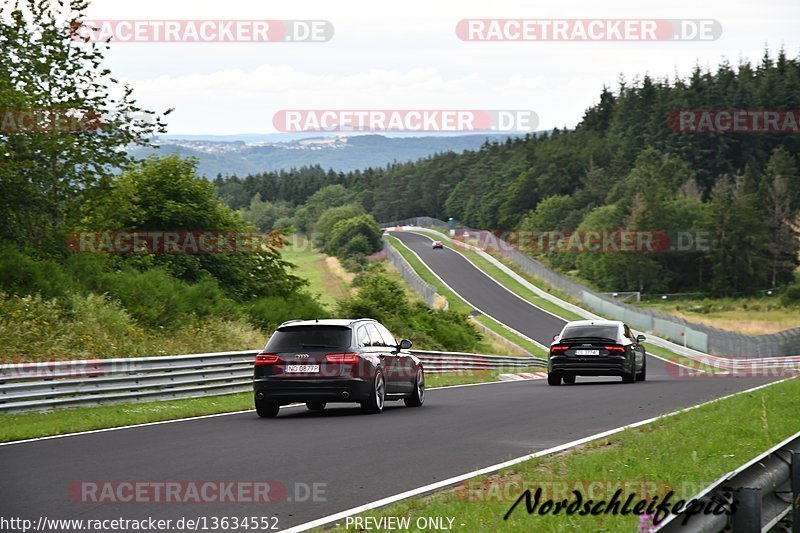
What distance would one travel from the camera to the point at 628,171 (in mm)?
164875

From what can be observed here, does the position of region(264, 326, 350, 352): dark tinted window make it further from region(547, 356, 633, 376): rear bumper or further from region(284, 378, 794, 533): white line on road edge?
region(547, 356, 633, 376): rear bumper

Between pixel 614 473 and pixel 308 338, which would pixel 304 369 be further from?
pixel 614 473

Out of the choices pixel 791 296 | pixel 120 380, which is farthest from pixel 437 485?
pixel 791 296

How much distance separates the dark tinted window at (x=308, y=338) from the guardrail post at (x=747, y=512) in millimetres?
11864

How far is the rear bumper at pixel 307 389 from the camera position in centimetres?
1703

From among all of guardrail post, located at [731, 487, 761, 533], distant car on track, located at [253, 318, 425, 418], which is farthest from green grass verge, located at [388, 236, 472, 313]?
guardrail post, located at [731, 487, 761, 533]

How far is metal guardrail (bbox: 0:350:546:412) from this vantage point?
1717 cm

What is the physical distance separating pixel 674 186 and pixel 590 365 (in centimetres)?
12476

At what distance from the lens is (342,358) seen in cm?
1712

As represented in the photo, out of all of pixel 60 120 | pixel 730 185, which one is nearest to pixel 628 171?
pixel 730 185

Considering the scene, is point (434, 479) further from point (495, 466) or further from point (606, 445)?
point (606, 445)

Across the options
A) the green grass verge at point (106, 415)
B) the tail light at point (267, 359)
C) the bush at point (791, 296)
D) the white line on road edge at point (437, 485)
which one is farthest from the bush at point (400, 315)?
the bush at point (791, 296)

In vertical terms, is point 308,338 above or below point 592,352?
above

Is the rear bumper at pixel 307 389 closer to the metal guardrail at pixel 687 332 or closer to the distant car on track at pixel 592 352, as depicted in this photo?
the distant car on track at pixel 592 352
